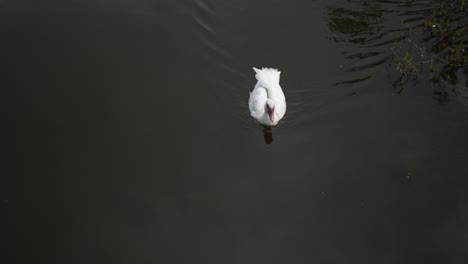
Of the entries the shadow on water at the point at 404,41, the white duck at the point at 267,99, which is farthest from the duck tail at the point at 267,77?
the shadow on water at the point at 404,41

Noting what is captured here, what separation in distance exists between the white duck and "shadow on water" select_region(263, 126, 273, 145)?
115mm

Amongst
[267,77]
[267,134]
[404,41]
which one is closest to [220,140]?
[267,134]

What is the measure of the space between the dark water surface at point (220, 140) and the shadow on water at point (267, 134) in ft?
0.23

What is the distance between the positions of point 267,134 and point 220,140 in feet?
2.86

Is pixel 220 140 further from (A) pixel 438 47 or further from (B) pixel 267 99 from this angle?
(A) pixel 438 47

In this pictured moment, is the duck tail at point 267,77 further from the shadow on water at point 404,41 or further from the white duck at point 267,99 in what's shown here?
the shadow on water at point 404,41

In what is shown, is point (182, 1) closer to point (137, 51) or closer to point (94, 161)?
point (137, 51)

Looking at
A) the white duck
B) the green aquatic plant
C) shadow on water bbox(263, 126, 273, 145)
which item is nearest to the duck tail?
the white duck

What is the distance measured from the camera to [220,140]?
287 inches

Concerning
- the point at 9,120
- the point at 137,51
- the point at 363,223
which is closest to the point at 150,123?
the point at 137,51

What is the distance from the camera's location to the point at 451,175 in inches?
260

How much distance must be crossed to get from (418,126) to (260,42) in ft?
11.2

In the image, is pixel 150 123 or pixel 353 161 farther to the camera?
pixel 150 123

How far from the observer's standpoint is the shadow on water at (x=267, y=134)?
7.38 metres
